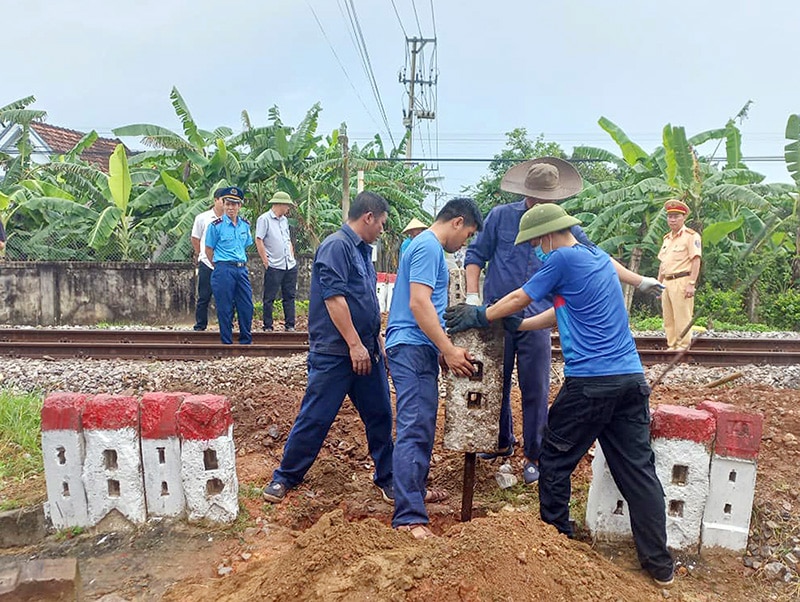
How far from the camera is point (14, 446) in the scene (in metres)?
4.26

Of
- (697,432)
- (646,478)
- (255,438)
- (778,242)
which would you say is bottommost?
(255,438)

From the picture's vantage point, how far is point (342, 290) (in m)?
3.58

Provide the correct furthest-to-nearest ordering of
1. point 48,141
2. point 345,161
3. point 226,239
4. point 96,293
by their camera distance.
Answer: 1. point 48,141
2. point 345,161
3. point 96,293
4. point 226,239

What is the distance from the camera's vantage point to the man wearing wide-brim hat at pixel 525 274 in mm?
3916

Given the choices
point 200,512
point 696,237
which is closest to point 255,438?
point 200,512

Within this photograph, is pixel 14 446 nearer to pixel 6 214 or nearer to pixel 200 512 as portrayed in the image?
pixel 200 512

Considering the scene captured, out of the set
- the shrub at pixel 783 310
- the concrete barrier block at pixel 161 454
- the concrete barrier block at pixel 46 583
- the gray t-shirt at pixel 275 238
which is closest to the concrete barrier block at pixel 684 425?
the concrete barrier block at pixel 161 454

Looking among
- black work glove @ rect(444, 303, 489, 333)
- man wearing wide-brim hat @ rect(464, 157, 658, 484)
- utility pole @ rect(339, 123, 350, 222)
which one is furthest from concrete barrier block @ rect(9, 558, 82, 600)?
utility pole @ rect(339, 123, 350, 222)

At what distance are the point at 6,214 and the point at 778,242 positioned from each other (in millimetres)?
16920

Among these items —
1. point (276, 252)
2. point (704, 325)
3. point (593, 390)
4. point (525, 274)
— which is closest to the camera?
point (593, 390)

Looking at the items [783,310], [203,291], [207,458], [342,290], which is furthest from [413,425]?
[783,310]

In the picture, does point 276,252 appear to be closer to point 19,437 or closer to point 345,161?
point 345,161

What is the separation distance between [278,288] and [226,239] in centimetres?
197

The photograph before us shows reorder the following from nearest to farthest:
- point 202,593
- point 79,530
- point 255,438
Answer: point 202,593 < point 79,530 < point 255,438
